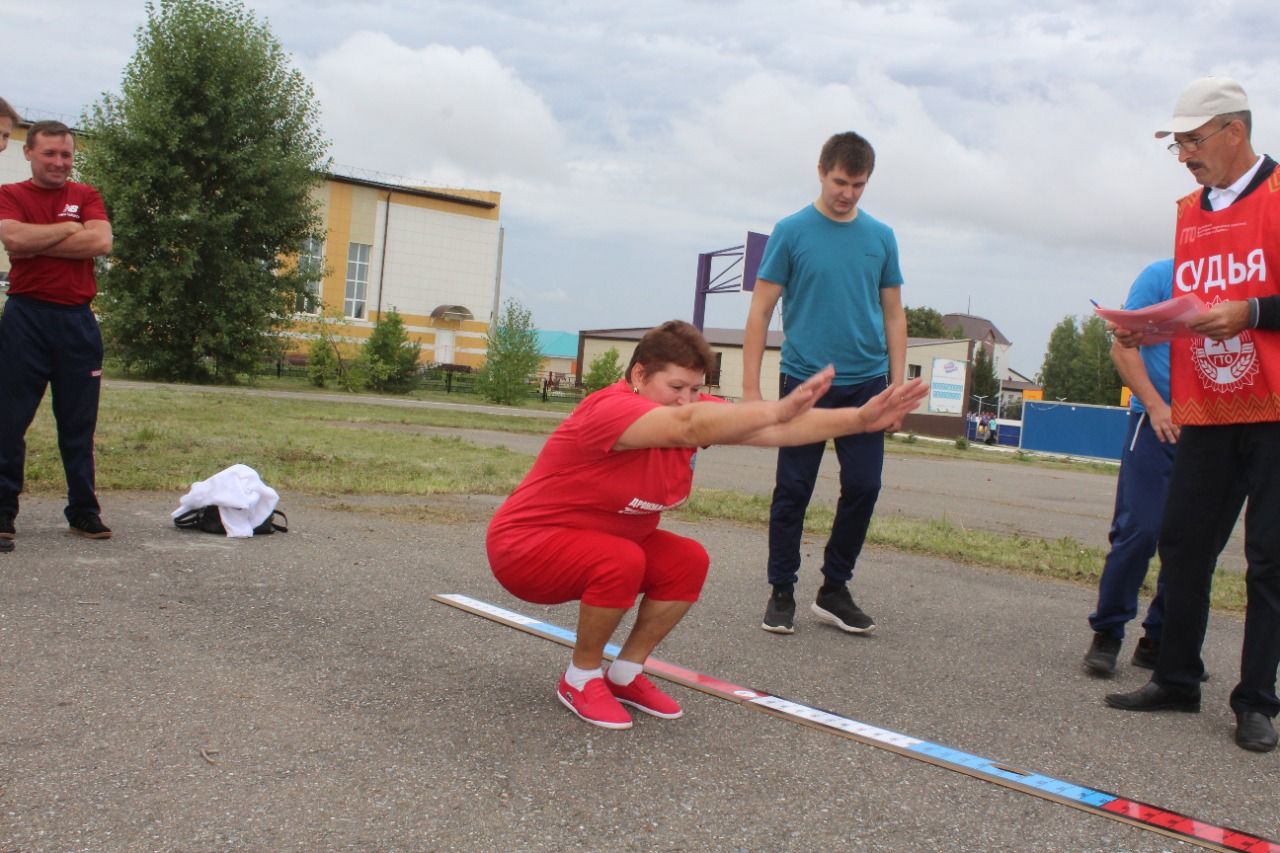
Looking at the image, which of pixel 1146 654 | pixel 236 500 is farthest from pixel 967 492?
pixel 236 500

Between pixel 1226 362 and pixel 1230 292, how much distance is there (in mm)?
246

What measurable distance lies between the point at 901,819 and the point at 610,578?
3.75 ft

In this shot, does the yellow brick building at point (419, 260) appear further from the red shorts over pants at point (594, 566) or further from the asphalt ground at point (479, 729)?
the red shorts over pants at point (594, 566)

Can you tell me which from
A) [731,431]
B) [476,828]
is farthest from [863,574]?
[476,828]

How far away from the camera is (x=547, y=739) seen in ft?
11.0

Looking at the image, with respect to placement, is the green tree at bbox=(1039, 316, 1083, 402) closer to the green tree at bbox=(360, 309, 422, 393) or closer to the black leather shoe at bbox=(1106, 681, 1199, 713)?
the green tree at bbox=(360, 309, 422, 393)

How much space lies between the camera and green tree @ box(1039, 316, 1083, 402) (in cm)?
11861

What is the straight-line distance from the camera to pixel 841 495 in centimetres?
515

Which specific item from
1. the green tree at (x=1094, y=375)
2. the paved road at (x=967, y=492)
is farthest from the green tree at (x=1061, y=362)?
the paved road at (x=967, y=492)

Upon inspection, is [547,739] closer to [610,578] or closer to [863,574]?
[610,578]

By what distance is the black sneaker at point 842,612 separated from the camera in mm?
5070

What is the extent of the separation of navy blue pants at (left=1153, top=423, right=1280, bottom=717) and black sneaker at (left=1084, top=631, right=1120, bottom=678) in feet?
1.44

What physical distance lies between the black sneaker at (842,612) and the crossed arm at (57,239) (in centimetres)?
396

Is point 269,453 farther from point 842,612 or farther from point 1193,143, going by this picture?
point 1193,143
